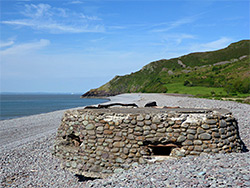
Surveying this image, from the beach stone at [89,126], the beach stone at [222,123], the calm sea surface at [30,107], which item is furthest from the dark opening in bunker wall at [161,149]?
the calm sea surface at [30,107]

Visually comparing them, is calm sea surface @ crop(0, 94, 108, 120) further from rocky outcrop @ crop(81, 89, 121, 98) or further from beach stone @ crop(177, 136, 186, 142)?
rocky outcrop @ crop(81, 89, 121, 98)

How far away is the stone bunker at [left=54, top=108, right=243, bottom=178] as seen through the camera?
7.88 metres

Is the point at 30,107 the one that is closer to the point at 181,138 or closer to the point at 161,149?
the point at 161,149

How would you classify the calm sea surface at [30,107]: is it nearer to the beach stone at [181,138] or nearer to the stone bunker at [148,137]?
the stone bunker at [148,137]

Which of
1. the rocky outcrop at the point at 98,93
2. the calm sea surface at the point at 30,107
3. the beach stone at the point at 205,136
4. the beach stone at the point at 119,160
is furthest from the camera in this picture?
the rocky outcrop at the point at 98,93

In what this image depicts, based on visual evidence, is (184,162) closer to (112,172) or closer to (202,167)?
(202,167)

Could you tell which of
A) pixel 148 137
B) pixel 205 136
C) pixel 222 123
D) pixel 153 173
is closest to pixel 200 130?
pixel 205 136

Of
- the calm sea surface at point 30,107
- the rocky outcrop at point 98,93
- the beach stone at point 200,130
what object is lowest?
the calm sea surface at point 30,107

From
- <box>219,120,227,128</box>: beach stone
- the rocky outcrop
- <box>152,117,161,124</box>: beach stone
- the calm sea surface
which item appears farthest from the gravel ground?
the rocky outcrop

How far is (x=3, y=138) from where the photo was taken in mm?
20969

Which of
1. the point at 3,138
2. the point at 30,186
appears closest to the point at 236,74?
the point at 3,138

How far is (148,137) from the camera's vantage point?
801 centimetres

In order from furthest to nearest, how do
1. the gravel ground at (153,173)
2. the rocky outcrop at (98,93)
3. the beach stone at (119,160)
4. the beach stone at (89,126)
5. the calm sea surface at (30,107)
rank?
the rocky outcrop at (98,93)
the calm sea surface at (30,107)
the beach stone at (89,126)
the beach stone at (119,160)
the gravel ground at (153,173)

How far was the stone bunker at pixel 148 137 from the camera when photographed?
7879 millimetres
